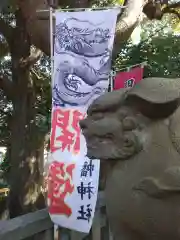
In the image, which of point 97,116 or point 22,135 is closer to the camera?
point 97,116

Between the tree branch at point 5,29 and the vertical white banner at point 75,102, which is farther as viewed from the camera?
the tree branch at point 5,29

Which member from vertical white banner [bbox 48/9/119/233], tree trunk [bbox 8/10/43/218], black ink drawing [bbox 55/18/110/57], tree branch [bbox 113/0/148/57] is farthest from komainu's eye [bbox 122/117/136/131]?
tree trunk [bbox 8/10/43/218]

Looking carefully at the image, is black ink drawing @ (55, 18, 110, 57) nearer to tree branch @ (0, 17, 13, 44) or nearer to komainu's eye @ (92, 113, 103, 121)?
komainu's eye @ (92, 113, 103, 121)

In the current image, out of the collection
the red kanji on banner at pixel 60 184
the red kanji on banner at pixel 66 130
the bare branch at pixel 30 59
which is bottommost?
the red kanji on banner at pixel 60 184

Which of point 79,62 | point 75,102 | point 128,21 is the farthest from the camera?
point 128,21

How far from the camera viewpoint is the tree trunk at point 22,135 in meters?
4.82

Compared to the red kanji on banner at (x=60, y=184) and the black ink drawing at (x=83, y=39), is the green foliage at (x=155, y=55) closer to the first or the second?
the black ink drawing at (x=83, y=39)

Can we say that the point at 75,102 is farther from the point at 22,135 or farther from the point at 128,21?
the point at 22,135

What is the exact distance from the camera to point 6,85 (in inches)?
191

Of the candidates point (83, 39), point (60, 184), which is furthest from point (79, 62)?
point (60, 184)

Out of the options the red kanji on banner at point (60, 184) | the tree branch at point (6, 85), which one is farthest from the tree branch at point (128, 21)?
the tree branch at point (6, 85)

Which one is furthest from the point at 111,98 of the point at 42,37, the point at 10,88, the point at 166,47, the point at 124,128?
the point at 10,88

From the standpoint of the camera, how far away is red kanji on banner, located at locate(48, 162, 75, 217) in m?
2.18

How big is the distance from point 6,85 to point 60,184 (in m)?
2.88
